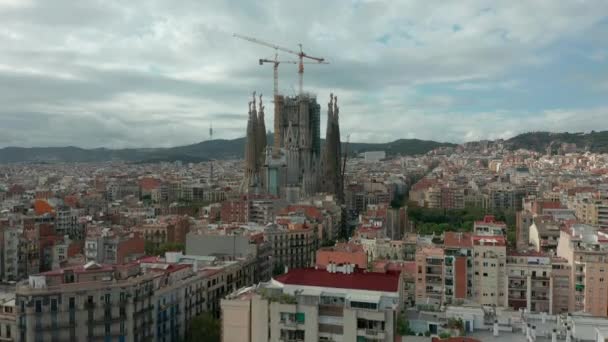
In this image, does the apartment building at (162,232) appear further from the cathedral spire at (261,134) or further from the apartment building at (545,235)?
the cathedral spire at (261,134)

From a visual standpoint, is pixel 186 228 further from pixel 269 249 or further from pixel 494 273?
pixel 494 273

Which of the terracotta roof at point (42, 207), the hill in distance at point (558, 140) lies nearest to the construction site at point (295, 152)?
the terracotta roof at point (42, 207)

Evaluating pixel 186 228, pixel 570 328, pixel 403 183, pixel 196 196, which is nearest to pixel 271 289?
pixel 570 328

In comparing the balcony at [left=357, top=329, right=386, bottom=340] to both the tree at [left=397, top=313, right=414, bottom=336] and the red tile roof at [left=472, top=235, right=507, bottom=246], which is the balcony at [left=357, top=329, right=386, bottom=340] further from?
the red tile roof at [left=472, top=235, right=507, bottom=246]

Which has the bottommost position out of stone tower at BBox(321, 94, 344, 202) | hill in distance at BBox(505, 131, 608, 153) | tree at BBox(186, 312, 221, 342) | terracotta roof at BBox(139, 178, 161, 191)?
tree at BBox(186, 312, 221, 342)

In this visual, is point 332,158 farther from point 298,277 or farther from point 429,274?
point 298,277

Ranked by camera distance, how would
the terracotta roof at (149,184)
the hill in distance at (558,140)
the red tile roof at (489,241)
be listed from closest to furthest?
the red tile roof at (489,241)
the terracotta roof at (149,184)
the hill in distance at (558,140)

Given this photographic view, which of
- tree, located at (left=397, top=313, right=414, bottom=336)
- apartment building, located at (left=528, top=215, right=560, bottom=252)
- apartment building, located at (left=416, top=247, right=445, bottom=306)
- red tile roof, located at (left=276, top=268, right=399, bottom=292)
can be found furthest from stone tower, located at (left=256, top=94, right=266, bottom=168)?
tree, located at (left=397, top=313, right=414, bottom=336)
